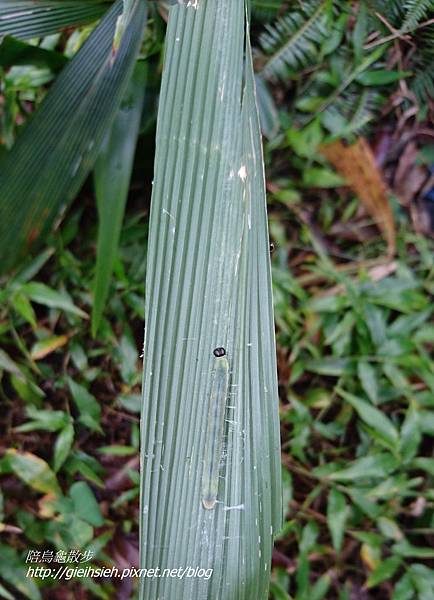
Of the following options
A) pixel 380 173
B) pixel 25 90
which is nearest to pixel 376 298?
pixel 380 173

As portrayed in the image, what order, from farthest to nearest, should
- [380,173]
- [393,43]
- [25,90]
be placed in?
1. [380,173]
2. [25,90]
3. [393,43]

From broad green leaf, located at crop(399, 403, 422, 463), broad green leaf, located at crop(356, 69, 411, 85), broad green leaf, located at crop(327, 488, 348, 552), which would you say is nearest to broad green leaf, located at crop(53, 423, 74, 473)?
broad green leaf, located at crop(327, 488, 348, 552)

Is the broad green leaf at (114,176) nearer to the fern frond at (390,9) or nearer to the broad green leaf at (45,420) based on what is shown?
the broad green leaf at (45,420)

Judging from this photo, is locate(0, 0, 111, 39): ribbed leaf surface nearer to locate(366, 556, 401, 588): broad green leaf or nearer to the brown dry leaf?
the brown dry leaf

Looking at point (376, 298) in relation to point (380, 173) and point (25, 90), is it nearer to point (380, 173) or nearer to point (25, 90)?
point (380, 173)

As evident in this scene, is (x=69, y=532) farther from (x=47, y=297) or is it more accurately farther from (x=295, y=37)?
(x=295, y=37)

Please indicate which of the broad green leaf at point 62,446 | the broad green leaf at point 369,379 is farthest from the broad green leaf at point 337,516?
the broad green leaf at point 62,446
